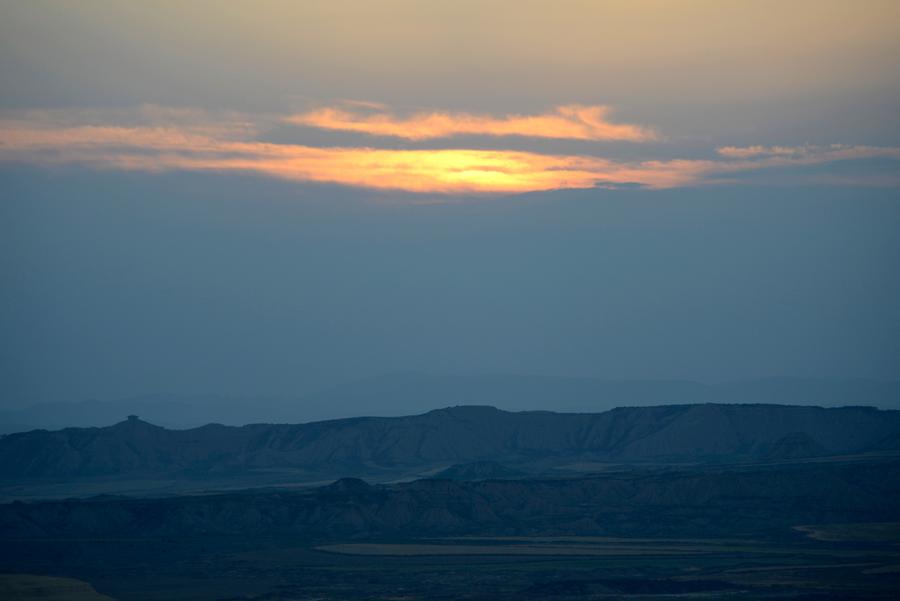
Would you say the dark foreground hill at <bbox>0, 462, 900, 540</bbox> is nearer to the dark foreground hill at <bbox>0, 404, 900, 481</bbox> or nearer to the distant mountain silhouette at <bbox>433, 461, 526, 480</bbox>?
the distant mountain silhouette at <bbox>433, 461, 526, 480</bbox>

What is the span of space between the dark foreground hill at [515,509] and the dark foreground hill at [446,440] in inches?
1346

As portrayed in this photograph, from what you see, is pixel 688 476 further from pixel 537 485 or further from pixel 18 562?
pixel 18 562

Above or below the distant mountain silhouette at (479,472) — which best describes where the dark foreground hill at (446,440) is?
A: above

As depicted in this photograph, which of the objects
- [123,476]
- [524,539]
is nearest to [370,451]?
[123,476]

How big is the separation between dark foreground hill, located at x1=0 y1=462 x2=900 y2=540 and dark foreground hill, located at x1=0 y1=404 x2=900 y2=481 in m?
34.2

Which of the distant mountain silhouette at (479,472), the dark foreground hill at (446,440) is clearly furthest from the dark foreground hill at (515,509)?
the dark foreground hill at (446,440)

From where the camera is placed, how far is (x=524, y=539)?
299 ft

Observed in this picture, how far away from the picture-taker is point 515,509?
100 meters

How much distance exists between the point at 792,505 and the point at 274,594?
145 ft

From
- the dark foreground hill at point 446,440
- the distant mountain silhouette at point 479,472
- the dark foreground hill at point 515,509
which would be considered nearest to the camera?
the dark foreground hill at point 515,509

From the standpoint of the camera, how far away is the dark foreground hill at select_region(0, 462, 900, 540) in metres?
91.8

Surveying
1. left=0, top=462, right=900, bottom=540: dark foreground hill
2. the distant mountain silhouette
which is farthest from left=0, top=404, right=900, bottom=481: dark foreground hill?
left=0, top=462, right=900, bottom=540: dark foreground hill

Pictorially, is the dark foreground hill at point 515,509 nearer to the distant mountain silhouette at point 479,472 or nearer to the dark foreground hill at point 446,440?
the distant mountain silhouette at point 479,472

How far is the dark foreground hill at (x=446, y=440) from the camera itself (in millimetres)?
141375
